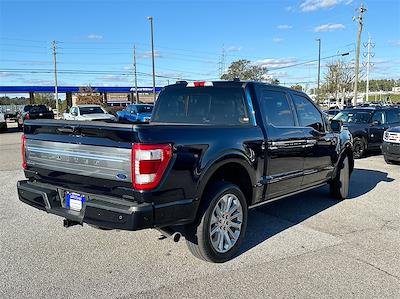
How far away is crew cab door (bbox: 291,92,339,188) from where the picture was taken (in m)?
5.61

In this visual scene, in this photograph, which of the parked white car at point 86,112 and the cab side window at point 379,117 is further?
the parked white car at point 86,112

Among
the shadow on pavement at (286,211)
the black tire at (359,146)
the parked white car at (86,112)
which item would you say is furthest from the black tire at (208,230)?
the parked white car at (86,112)

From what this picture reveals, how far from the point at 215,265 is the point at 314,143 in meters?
2.74

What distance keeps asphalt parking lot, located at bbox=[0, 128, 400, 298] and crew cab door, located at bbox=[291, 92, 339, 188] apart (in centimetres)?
63

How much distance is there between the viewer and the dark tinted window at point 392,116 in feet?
44.7

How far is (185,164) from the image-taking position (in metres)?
3.52

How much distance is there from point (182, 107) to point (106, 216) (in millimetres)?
2253

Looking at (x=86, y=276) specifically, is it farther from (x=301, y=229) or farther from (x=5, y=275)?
(x=301, y=229)

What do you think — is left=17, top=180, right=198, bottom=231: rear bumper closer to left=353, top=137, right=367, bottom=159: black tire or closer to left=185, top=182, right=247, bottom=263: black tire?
left=185, top=182, right=247, bottom=263: black tire

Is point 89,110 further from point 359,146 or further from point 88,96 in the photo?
point 88,96

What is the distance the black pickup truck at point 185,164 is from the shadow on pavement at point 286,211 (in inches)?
18.6

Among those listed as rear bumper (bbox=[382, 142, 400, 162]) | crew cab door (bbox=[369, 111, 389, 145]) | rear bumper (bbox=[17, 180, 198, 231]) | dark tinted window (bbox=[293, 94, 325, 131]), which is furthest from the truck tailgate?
crew cab door (bbox=[369, 111, 389, 145])

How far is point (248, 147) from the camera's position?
4340mm

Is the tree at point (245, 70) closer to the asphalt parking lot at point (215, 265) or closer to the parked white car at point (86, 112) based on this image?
the parked white car at point (86, 112)
